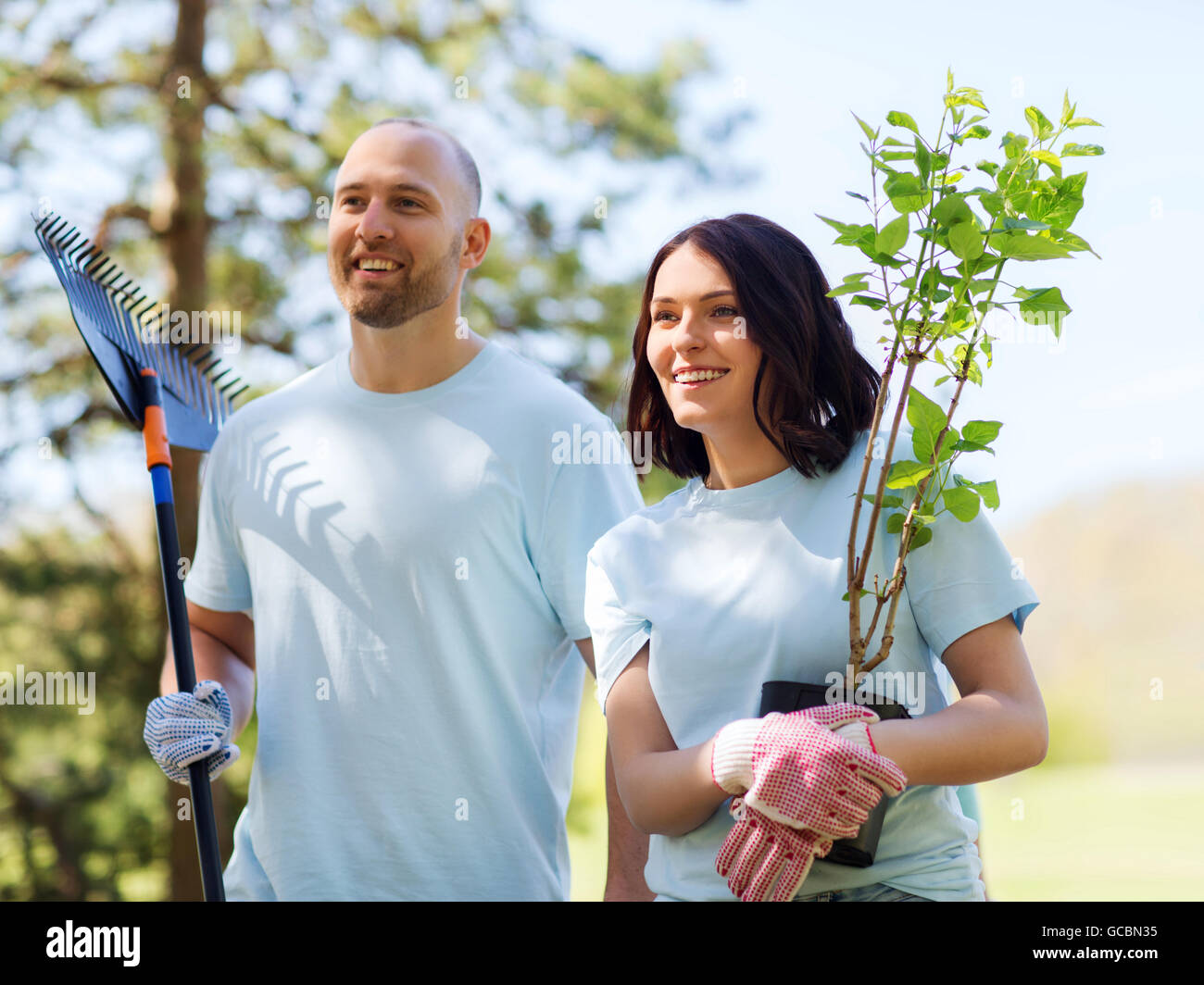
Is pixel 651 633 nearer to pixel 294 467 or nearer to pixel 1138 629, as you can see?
pixel 294 467

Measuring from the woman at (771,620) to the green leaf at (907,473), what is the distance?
106mm

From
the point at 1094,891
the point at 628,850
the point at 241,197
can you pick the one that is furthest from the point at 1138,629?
the point at 628,850

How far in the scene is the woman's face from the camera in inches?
62.1

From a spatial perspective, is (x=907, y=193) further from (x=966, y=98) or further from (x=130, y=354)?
(x=130, y=354)

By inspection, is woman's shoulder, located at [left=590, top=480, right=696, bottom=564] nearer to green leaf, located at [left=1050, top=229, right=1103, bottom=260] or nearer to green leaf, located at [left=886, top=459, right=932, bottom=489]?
green leaf, located at [left=886, top=459, right=932, bottom=489]

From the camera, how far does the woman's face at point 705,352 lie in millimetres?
1576

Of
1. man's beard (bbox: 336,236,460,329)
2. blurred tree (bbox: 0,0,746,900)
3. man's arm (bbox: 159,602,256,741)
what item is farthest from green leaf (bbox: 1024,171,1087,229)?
blurred tree (bbox: 0,0,746,900)

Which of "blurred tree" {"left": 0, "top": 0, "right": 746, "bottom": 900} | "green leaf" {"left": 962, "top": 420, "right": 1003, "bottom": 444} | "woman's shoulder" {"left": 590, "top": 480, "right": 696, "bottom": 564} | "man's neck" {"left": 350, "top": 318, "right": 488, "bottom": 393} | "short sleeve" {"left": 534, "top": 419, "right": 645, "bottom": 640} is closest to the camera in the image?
"green leaf" {"left": 962, "top": 420, "right": 1003, "bottom": 444}

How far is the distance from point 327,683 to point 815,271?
3.52 ft

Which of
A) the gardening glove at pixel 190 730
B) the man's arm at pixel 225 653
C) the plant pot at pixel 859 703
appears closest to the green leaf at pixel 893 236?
the plant pot at pixel 859 703

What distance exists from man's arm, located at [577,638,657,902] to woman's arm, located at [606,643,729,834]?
1.05 feet

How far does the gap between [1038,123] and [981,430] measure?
1.19ft

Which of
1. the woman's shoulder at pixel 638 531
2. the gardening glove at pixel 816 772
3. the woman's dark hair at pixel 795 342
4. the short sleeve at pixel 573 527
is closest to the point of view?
the gardening glove at pixel 816 772

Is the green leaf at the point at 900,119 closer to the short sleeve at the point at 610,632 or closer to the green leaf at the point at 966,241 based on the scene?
the green leaf at the point at 966,241
